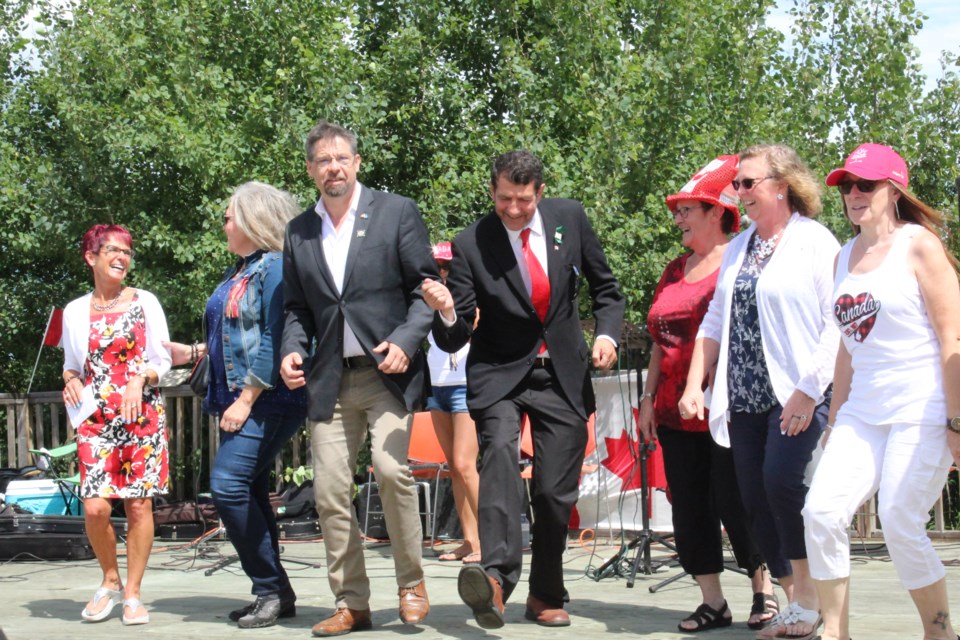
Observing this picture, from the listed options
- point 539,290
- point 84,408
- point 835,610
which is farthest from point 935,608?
point 84,408

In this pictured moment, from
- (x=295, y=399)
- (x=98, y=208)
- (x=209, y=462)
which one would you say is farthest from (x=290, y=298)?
(x=98, y=208)

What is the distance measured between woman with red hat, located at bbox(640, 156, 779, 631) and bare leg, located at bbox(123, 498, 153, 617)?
246 cm

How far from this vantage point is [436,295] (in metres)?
4.96

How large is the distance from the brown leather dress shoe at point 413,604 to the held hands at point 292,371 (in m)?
0.99

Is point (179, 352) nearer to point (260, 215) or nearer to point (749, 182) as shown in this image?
point (260, 215)

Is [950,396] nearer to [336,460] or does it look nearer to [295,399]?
[336,460]

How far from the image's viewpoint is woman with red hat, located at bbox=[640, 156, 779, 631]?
522 centimetres

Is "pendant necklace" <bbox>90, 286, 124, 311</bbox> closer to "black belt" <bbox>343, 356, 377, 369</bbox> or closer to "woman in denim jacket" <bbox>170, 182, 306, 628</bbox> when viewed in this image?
A: "woman in denim jacket" <bbox>170, 182, 306, 628</bbox>

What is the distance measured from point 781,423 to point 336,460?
186 centimetres

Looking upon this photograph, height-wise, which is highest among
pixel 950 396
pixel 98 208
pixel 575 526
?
pixel 98 208

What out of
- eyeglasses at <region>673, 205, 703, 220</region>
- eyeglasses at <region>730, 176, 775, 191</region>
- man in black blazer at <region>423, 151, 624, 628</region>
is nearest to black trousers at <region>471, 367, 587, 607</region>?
man in black blazer at <region>423, 151, 624, 628</region>

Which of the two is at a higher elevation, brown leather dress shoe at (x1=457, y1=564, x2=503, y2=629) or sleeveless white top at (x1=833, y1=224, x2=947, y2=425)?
sleeveless white top at (x1=833, y1=224, x2=947, y2=425)

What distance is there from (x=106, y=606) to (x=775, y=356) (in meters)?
3.32

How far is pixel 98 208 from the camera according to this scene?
42.1 ft
